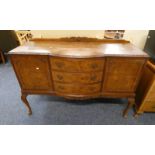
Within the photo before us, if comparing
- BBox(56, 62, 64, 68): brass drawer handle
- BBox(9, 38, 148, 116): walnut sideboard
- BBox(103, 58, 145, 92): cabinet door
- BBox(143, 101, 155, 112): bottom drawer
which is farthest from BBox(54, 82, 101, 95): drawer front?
BBox(143, 101, 155, 112): bottom drawer

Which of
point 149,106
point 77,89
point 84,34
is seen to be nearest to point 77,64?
point 77,89

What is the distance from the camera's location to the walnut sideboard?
3.17 ft

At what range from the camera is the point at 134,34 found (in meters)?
1.47

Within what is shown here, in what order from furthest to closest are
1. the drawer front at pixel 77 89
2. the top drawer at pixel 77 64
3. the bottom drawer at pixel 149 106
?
the bottom drawer at pixel 149 106, the drawer front at pixel 77 89, the top drawer at pixel 77 64

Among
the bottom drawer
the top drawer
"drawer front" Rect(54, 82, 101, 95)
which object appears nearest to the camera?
the top drawer

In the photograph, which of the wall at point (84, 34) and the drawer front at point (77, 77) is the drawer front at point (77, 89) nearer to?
the drawer front at point (77, 77)

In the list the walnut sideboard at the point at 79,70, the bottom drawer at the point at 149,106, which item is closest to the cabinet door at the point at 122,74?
the walnut sideboard at the point at 79,70

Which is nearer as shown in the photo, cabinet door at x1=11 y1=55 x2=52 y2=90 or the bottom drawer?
cabinet door at x1=11 y1=55 x2=52 y2=90

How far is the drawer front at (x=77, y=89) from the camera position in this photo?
1.14 m

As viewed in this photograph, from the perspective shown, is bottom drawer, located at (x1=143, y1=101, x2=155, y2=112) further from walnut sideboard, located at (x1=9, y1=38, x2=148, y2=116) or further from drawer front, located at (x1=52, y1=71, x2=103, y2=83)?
drawer front, located at (x1=52, y1=71, x2=103, y2=83)

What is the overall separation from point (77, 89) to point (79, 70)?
23 cm

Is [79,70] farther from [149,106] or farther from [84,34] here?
[149,106]
